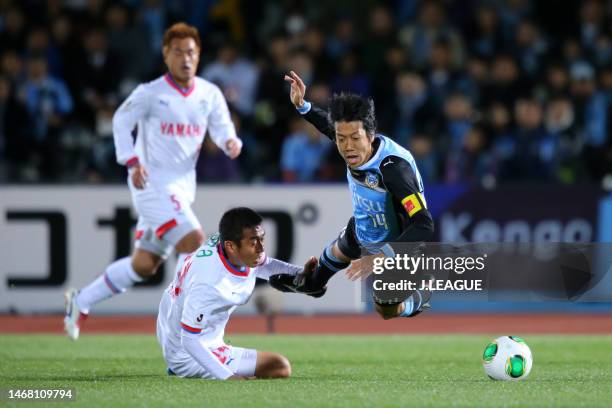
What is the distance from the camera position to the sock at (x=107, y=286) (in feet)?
31.0

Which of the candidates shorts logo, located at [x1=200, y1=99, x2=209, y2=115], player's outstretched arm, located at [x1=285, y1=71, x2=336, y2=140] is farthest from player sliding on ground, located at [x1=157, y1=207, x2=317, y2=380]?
shorts logo, located at [x1=200, y1=99, x2=209, y2=115]

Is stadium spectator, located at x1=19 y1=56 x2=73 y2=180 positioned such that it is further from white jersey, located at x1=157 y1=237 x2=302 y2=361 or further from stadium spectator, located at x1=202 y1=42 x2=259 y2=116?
white jersey, located at x1=157 y1=237 x2=302 y2=361

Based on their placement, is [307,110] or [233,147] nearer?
[307,110]

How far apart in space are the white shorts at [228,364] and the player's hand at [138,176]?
Result: 180 cm

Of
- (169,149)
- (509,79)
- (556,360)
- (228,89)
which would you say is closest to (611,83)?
(509,79)

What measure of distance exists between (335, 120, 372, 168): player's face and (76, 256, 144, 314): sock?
2.99 metres

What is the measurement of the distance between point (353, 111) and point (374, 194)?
614mm

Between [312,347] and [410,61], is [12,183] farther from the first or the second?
[410,61]

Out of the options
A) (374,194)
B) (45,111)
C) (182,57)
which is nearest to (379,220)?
(374,194)

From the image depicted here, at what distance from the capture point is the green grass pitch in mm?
6444

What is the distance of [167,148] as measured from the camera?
30.7 ft

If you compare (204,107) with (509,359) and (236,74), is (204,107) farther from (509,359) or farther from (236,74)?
(236,74)

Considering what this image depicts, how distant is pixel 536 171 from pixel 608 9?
3.67 m

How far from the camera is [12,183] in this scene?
12727mm
